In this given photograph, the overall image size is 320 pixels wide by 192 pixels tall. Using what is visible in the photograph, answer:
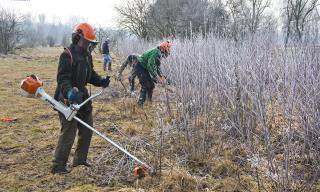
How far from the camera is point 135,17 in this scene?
3725 cm

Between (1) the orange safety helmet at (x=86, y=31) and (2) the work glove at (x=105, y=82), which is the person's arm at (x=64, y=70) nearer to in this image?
(1) the orange safety helmet at (x=86, y=31)

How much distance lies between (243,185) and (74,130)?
191 cm

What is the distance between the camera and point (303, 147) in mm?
3920

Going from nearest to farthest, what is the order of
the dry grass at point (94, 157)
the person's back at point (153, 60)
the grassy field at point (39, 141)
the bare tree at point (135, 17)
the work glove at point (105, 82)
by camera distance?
the dry grass at point (94, 157)
the grassy field at point (39, 141)
the work glove at point (105, 82)
the person's back at point (153, 60)
the bare tree at point (135, 17)

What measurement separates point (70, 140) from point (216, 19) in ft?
13.6

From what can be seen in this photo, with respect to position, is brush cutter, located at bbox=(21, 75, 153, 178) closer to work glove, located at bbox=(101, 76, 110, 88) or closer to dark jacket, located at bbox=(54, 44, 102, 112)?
dark jacket, located at bbox=(54, 44, 102, 112)

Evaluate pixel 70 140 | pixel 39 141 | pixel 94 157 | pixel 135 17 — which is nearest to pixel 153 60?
pixel 39 141

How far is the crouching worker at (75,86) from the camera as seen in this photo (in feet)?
13.9

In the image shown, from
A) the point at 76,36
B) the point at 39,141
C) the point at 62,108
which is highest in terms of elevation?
the point at 76,36

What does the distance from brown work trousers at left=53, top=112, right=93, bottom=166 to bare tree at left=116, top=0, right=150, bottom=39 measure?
30899mm

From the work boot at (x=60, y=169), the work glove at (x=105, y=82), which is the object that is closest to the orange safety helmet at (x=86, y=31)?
the work glove at (x=105, y=82)

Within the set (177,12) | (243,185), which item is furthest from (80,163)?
(177,12)

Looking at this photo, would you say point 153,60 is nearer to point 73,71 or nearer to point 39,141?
point 39,141

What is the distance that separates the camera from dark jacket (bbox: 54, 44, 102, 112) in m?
4.22
